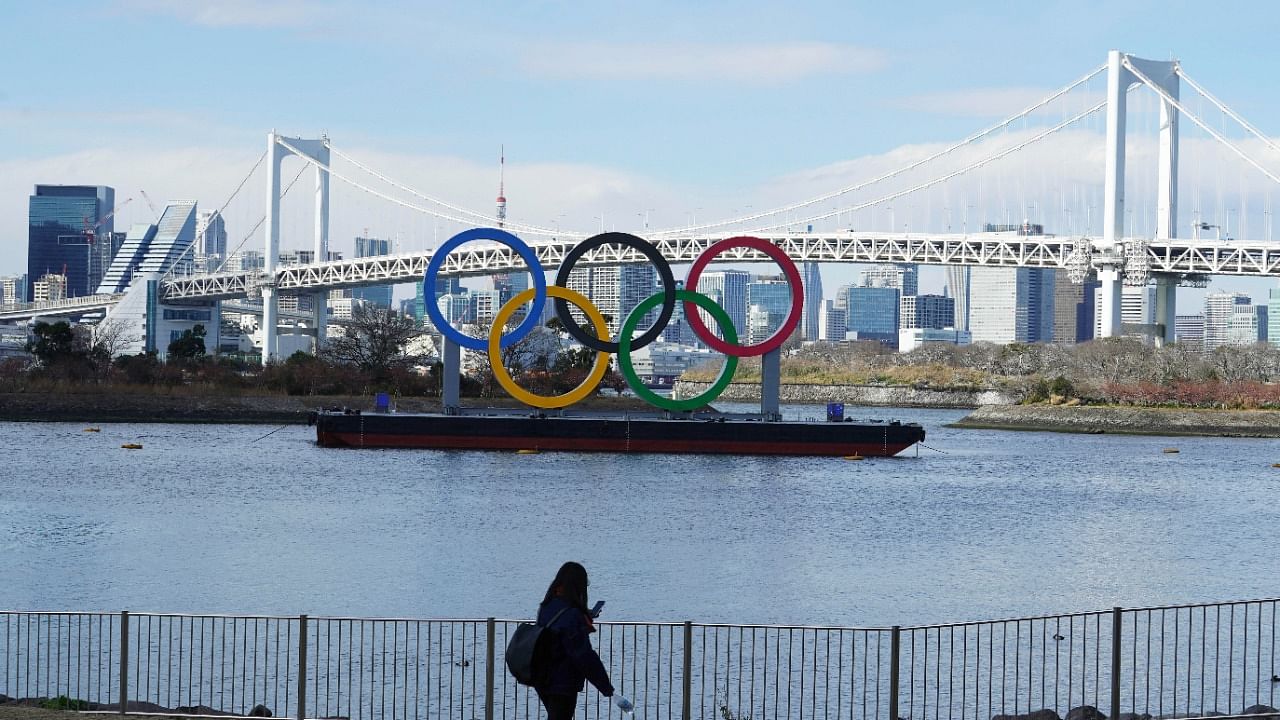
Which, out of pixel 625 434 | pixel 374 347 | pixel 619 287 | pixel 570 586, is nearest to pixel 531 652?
pixel 570 586

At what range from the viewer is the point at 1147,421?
177 ft

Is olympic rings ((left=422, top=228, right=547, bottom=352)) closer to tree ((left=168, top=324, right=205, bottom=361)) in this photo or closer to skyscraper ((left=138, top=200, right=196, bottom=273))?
tree ((left=168, top=324, right=205, bottom=361))

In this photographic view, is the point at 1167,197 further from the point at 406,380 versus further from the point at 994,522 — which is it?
the point at 994,522

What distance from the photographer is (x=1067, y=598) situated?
17.0 metres

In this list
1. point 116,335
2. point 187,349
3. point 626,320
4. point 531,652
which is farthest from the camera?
point 116,335

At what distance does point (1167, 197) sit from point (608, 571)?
161 feet

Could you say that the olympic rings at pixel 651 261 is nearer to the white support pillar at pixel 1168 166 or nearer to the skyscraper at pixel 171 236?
the white support pillar at pixel 1168 166

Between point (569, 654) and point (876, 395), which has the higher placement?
point (876, 395)

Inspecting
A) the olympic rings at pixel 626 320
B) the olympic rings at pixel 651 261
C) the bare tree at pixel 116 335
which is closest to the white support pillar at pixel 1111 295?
the olympic rings at pixel 626 320

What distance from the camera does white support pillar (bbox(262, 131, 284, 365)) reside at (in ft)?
256

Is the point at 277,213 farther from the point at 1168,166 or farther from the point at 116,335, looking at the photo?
the point at 1168,166

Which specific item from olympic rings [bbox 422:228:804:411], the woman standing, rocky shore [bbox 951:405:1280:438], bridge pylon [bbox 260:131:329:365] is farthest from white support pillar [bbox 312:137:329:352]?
the woman standing

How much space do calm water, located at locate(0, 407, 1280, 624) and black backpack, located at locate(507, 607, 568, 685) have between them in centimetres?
833

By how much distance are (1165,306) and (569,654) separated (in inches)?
2489
